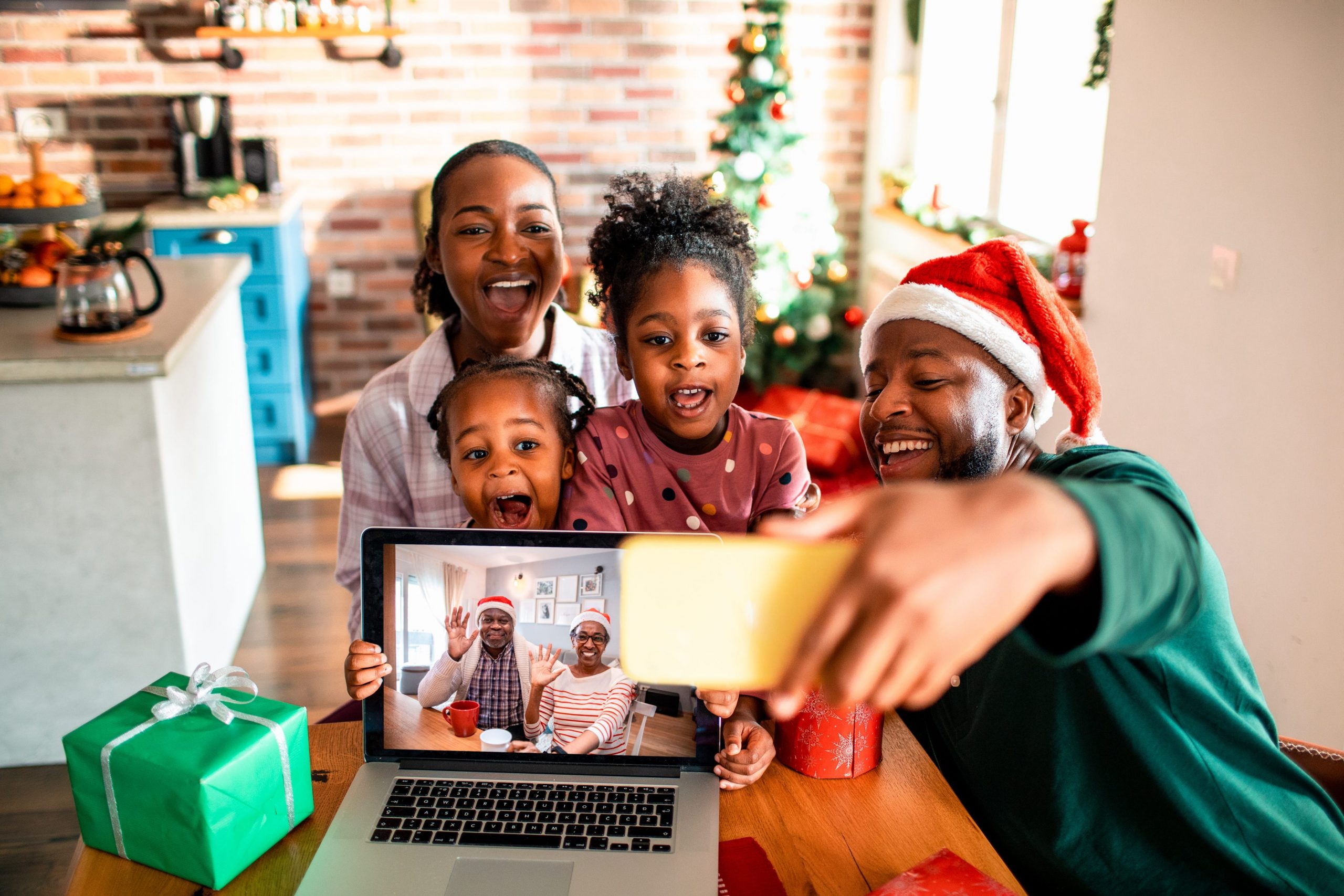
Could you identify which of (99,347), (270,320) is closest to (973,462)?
(99,347)

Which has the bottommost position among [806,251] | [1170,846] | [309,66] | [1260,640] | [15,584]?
[1260,640]

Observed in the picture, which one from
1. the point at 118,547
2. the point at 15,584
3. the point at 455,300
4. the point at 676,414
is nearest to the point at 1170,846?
the point at 676,414

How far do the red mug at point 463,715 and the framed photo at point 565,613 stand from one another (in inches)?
4.7

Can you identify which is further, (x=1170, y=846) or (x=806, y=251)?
(x=806, y=251)

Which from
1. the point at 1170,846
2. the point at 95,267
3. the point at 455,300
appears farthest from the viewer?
the point at 95,267

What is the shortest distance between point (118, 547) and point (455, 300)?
1.08 meters

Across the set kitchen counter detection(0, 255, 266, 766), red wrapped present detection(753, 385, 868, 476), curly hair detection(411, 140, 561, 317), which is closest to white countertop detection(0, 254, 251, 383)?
kitchen counter detection(0, 255, 266, 766)

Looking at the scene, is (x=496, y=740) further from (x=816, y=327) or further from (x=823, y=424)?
(x=816, y=327)

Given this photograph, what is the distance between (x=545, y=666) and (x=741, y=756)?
0.72 feet

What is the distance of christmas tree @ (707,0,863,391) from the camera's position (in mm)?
4148

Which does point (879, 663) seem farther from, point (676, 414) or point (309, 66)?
point (309, 66)

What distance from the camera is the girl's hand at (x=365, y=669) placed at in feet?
3.35

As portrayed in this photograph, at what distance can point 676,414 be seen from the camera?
1.30m

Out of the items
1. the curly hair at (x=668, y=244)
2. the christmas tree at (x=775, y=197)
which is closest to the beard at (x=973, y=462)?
the curly hair at (x=668, y=244)
